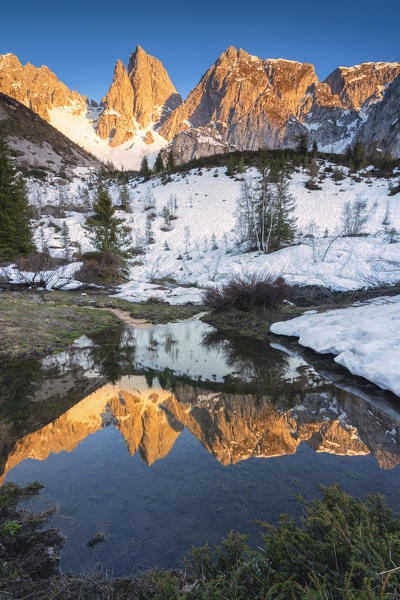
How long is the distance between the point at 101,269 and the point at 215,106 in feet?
591

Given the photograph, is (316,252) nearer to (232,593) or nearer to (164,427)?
(164,427)

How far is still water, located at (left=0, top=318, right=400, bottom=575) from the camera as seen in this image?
2.39 meters

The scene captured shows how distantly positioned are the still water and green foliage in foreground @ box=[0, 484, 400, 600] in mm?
272

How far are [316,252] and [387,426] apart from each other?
16.8m

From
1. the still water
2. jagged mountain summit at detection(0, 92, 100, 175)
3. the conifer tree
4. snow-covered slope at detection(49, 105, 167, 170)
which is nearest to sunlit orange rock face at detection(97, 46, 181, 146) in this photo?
snow-covered slope at detection(49, 105, 167, 170)

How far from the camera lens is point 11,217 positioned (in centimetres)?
2047

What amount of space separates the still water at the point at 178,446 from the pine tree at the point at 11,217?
18262 mm

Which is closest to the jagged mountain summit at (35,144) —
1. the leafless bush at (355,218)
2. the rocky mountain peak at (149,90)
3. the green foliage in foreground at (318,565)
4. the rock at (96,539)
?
the leafless bush at (355,218)

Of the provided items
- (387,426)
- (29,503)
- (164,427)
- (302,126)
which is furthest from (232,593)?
(302,126)

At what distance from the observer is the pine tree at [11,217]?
19.8m

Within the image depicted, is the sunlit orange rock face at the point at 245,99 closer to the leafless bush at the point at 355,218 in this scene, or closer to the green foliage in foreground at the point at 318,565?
the leafless bush at the point at 355,218

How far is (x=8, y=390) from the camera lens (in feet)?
16.3

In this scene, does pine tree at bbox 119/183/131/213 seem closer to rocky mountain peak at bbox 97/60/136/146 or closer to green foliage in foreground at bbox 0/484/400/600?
green foliage in foreground at bbox 0/484/400/600

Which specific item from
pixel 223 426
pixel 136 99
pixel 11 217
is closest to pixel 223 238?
pixel 11 217
